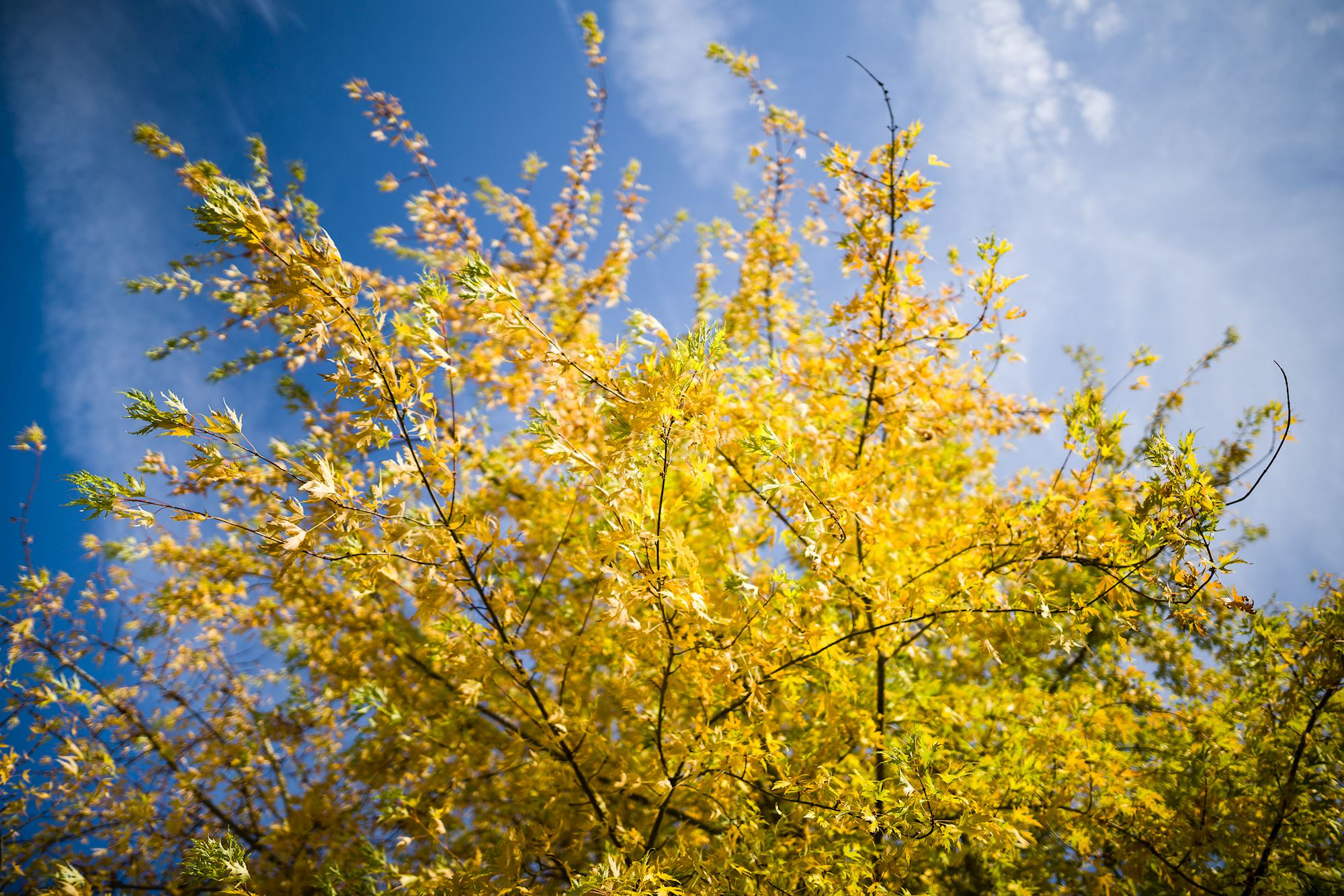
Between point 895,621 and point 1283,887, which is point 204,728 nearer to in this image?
point 895,621

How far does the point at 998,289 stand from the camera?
253 centimetres

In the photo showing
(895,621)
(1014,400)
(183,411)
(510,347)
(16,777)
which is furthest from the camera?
(1014,400)

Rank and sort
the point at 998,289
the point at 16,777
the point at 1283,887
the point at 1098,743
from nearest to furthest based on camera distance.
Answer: the point at 1283,887 < the point at 998,289 < the point at 1098,743 < the point at 16,777

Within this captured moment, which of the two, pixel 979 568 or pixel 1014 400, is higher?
pixel 1014 400

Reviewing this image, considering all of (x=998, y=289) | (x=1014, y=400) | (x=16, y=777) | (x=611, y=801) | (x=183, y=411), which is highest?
(x=1014, y=400)

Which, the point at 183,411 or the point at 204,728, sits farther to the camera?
the point at 204,728

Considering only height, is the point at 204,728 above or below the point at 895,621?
below

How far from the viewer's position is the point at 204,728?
420 cm

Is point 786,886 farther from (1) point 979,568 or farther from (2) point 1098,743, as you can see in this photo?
(2) point 1098,743

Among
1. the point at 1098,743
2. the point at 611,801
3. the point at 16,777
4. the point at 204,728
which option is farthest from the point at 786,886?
the point at 16,777

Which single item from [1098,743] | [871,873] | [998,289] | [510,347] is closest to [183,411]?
[510,347]

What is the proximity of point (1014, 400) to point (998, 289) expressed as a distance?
6.11 feet

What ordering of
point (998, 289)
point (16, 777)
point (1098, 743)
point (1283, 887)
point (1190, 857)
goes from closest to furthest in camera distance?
point (1283, 887)
point (998, 289)
point (1190, 857)
point (1098, 743)
point (16, 777)

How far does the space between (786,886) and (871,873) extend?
1.00ft
